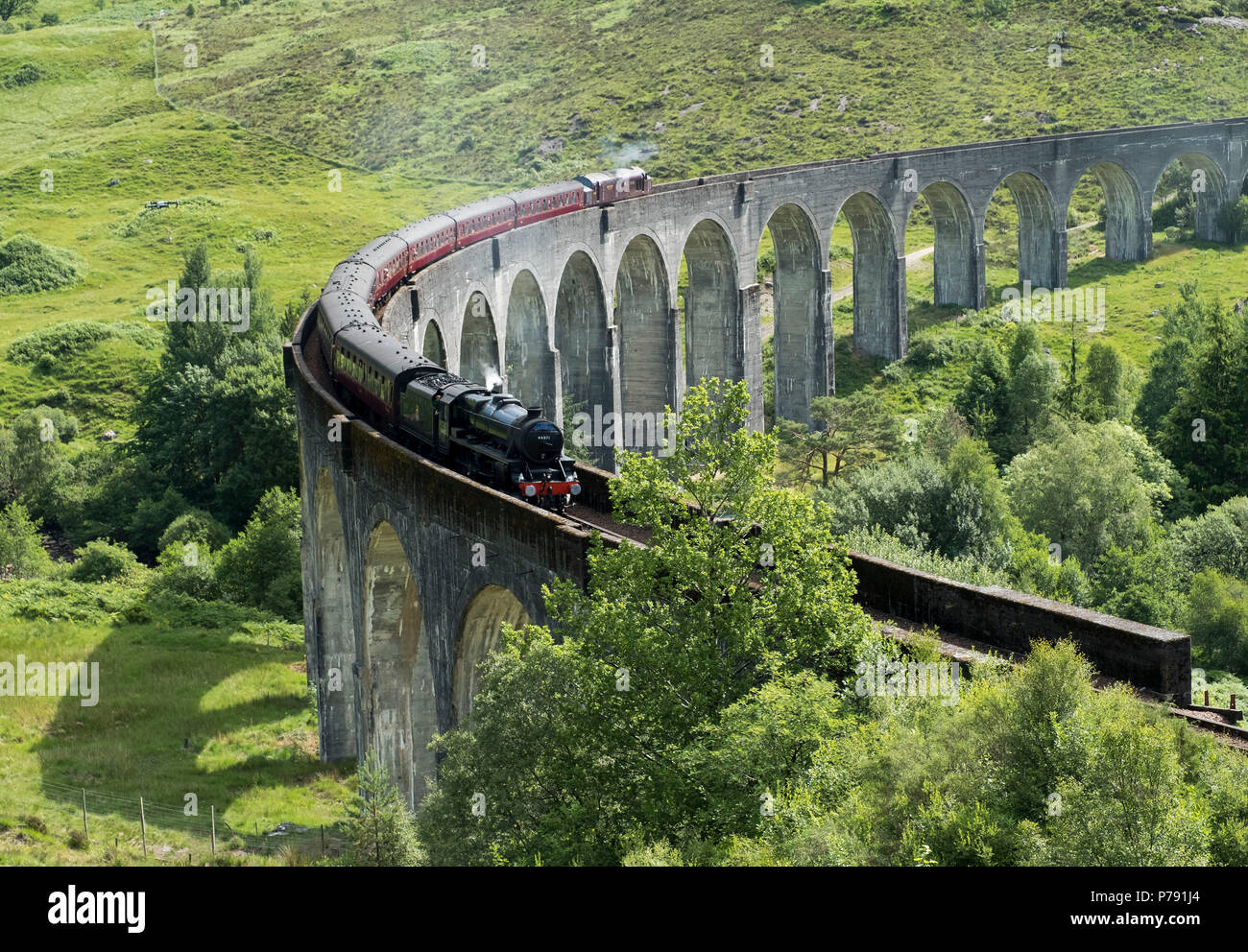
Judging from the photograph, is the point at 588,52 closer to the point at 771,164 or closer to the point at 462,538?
the point at 771,164

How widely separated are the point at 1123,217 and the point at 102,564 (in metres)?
73.2

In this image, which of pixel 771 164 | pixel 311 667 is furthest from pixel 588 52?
pixel 311 667

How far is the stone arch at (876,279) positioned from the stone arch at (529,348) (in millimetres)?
30717

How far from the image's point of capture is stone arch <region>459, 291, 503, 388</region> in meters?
56.0

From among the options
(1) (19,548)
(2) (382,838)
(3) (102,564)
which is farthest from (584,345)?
(2) (382,838)

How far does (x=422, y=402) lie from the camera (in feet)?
115

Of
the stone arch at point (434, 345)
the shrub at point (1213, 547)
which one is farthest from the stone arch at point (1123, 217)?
the stone arch at point (434, 345)

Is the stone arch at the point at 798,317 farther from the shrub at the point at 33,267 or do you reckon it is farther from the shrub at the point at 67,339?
the shrub at the point at 33,267

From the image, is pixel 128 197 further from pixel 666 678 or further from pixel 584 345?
pixel 666 678

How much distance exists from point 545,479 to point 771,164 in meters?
90.6

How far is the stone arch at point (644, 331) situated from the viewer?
2766 inches

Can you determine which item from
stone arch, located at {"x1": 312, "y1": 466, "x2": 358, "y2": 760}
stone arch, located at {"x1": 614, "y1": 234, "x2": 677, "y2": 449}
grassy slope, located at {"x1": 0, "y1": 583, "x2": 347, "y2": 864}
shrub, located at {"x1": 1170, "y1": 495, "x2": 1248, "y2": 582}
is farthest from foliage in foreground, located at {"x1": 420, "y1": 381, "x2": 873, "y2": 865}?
stone arch, located at {"x1": 614, "y1": 234, "x2": 677, "y2": 449}

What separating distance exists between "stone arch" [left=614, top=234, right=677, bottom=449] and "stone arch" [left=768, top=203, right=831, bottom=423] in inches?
456

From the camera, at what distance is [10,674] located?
47781 millimetres
